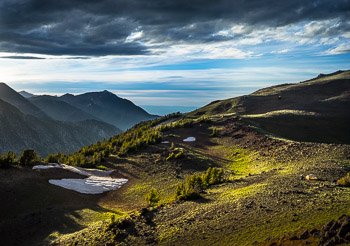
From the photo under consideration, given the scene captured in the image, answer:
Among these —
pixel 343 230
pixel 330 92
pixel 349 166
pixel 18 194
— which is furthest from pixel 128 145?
pixel 330 92

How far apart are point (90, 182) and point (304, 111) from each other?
143ft

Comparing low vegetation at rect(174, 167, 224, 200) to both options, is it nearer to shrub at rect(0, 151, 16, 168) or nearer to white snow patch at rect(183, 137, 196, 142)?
shrub at rect(0, 151, 16, 168)

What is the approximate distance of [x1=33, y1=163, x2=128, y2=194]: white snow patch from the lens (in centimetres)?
2310

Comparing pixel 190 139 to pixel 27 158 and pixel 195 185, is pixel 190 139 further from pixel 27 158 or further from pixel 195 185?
pixel 27 158

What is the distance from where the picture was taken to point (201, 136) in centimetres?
4309

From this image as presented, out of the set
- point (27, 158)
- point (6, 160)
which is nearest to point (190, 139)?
point (27, 158)

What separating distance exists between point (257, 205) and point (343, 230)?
4.34m

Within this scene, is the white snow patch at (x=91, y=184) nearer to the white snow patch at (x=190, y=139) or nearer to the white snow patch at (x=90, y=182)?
the white snow patch at (x=90, y=182)

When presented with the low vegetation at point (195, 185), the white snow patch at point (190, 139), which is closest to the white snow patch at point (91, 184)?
the low vegetation at point (195, 185)

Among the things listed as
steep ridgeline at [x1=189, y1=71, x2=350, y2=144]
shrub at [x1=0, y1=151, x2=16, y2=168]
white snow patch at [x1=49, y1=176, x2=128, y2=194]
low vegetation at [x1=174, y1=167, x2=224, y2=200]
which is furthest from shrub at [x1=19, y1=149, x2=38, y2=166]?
steep ridgeline at [x1=189, y1=71, x2=350, y2=144]

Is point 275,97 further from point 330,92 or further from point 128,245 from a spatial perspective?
point 128,245

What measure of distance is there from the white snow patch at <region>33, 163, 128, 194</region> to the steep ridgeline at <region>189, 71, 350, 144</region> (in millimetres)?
24268

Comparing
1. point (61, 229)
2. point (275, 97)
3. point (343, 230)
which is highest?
point (275, 97)

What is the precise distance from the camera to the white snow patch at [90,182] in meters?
23.1
